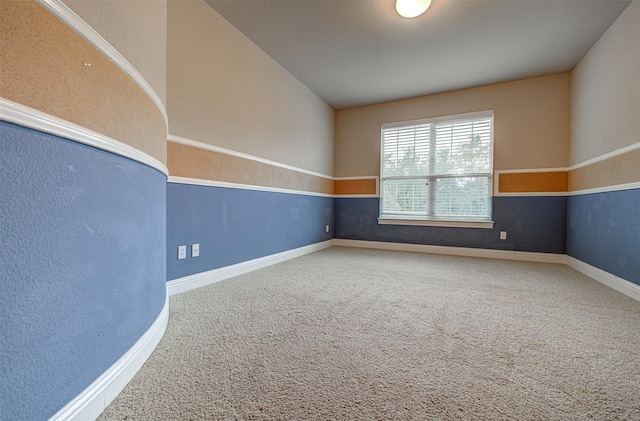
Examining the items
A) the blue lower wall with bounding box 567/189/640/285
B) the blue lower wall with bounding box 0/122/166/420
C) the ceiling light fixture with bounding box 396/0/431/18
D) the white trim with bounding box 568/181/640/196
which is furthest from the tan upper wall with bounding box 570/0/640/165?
the blue lower wall with bounding box 0/122/166/420

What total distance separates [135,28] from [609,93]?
3.85 m

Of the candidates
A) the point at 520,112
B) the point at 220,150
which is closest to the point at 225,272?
the point at 220,150

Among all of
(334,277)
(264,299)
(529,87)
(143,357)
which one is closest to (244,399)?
(143,357)

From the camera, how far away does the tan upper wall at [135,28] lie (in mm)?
A: 915

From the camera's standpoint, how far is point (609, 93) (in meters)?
2.55

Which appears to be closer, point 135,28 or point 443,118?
point 135,28

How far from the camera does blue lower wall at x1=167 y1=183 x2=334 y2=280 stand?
2078 mm

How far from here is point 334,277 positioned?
103 inches

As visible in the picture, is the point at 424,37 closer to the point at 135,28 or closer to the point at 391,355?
the point at 135,28

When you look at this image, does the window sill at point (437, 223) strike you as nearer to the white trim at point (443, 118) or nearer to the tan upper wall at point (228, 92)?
the white trim at point (443, 118)

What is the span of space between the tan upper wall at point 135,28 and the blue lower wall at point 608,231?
11.3 ft

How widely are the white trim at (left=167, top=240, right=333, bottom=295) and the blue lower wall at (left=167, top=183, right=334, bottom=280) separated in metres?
0.04

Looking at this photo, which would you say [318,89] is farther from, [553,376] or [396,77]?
[553,376]

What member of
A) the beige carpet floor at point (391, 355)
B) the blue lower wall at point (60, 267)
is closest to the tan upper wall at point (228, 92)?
the blue lower wall at point (60, 267)
